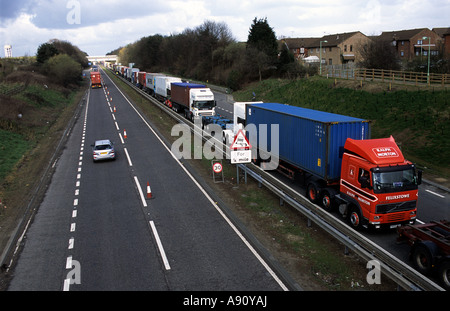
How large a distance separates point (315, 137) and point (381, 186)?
159 inches

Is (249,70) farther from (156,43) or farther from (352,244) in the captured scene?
(156,43)

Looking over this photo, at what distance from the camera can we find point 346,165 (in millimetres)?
14422

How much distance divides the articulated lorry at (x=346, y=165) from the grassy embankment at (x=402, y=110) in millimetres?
6444

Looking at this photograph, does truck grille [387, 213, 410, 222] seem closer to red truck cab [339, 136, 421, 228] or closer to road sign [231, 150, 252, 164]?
red truck cab [339, 136, 421, 228]

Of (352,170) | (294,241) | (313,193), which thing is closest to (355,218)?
(352,170)

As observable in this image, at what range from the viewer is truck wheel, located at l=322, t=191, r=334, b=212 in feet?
50.0

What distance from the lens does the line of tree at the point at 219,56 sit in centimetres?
6612

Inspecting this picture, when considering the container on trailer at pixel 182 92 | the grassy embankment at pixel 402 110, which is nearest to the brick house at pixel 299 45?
the grassy embankment at pixel 402 110

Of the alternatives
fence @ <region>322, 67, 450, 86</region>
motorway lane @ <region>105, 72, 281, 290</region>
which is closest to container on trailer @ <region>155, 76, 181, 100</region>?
fence @ <region>322, 67, 450, 86</region>

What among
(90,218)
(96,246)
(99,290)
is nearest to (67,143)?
(90,218)

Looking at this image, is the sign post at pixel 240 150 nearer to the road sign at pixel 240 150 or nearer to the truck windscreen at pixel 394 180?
the road sign at pixel 240 150

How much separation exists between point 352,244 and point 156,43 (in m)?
143

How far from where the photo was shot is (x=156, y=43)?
143 metres

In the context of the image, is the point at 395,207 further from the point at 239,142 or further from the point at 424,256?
the point at 239,142
